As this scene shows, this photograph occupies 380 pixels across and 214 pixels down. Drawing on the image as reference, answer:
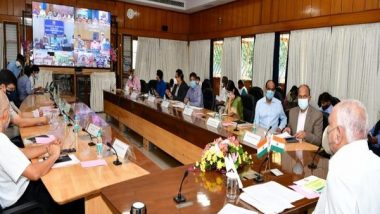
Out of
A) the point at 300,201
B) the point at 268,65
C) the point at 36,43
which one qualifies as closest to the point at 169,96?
the point at 268,65

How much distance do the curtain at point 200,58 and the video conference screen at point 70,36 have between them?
298cm

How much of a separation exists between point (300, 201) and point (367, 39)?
4873 millimetres

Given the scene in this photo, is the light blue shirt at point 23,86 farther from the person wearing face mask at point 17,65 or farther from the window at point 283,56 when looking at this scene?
the window at point 283,56

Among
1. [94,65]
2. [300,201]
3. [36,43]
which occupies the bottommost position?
[300,201]

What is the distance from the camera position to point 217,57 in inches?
356

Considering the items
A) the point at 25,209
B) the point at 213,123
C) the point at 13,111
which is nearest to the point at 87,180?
the point at 25,209

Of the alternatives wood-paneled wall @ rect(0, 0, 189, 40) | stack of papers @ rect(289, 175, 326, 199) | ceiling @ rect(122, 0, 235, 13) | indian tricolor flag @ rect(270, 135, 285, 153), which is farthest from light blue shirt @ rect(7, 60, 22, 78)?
stack of papers @ rect(289, 175, 326, 199)

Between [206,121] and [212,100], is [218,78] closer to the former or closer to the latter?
[212,100]

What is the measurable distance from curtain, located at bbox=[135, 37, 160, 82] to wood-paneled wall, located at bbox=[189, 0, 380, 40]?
4.96 feet

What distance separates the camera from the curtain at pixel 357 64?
5121 mm

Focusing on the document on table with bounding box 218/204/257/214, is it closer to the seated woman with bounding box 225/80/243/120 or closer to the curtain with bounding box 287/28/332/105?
the seated woman with bounding box 225/80/243/120

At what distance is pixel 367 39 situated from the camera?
5.19 metres

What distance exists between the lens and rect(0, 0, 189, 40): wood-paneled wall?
7.26m

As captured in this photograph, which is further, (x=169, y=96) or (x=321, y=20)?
(x=169, y=96)
